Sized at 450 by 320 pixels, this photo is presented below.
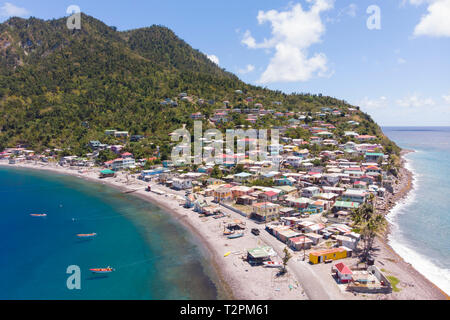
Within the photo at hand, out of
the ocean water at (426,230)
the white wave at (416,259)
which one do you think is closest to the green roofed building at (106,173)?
the white wave at (416,259)

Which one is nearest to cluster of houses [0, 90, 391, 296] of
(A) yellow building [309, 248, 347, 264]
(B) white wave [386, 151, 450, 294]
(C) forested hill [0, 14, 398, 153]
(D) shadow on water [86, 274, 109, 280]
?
(A) yellow building [309, 248, 347, 264]

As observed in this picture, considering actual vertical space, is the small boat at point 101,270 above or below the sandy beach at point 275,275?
below

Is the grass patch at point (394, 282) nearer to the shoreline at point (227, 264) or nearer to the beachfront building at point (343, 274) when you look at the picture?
the beachfront building at point (343, 274)

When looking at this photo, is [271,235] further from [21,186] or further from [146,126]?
[146,126]

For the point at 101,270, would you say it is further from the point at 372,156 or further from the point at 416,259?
the point at 372,156

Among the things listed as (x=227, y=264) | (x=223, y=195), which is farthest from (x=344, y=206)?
(x=227, y=264)

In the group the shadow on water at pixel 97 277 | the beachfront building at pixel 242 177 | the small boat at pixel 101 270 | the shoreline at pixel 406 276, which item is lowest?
the shadow on water at pixel 97 277

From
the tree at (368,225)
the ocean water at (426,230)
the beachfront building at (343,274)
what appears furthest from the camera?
the tree at (368,225)

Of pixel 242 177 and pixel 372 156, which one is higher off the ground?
pixel 372 156
